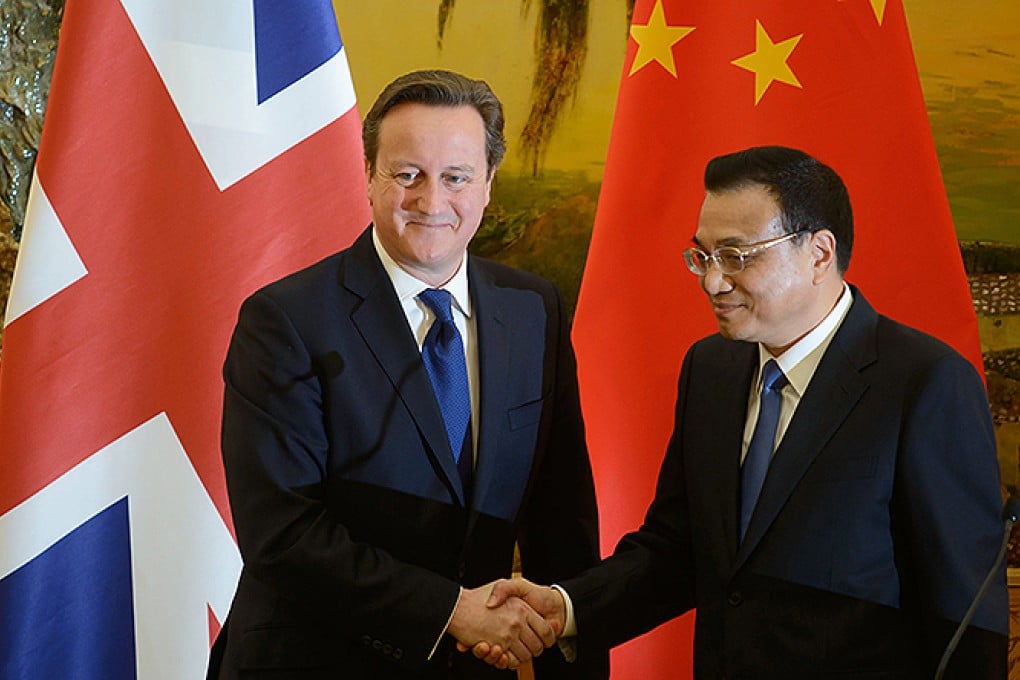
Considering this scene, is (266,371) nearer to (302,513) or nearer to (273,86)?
(302,513)

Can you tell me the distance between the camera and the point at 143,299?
8.13ft

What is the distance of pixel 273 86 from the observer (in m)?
2.55

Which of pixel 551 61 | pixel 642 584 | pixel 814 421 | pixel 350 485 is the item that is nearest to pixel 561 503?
pixel 642 584

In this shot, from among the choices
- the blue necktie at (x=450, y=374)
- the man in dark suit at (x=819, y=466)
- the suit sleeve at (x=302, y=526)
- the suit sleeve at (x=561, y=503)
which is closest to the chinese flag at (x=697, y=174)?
the suit sleeve at (x=561, y=503)

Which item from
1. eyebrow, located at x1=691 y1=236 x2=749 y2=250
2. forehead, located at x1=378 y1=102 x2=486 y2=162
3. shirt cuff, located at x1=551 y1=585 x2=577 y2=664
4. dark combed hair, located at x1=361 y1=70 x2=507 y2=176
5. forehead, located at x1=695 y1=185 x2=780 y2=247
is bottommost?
shirt cuff, located at x1=551 y1=585 x2=577 y2=664

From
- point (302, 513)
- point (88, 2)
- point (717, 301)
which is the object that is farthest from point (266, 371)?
point (88, 2)

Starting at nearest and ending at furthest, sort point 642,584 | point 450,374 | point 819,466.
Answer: point 819,466 → point 450,374 → point 642,584

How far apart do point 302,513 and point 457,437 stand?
0.94 ft

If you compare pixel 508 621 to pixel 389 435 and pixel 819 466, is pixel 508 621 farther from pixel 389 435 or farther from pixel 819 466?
pixel 819 466

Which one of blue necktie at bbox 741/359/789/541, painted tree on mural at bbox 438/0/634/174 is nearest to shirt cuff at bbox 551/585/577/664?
blue necktie at bbox 741/359/789/541

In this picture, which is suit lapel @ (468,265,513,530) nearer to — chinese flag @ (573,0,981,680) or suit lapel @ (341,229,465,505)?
suit lapel @ (341,229,465,505)

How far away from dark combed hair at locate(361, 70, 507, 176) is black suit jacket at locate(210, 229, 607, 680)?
23 centimetres

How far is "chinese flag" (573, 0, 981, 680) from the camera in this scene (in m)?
2.55

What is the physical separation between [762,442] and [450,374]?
0.53 metres
